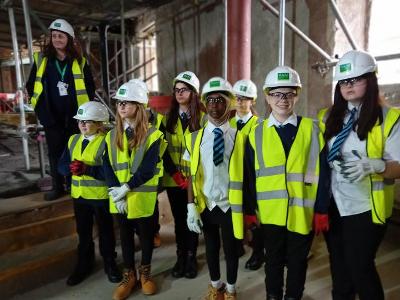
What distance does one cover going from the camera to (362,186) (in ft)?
5.91

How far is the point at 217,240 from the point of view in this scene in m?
2.41

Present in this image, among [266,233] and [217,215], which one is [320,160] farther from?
[217,215]

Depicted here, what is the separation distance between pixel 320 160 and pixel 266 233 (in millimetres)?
596

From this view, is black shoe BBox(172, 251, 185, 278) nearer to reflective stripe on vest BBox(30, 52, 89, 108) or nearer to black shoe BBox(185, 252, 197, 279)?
black shoe BBox(185, 252, 197, 279)

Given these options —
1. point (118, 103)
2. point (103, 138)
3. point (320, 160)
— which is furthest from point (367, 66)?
point (103, 138)

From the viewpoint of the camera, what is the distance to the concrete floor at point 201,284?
2668mm

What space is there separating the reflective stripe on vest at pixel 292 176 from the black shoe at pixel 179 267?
4.22 feet

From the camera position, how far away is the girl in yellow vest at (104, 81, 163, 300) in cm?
244

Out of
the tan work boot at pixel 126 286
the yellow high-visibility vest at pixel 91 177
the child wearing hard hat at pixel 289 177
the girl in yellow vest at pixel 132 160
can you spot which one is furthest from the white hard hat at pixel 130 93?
the tan work boot at pixel 126 286

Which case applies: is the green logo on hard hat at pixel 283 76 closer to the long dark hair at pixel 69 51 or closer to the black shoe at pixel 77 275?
the long dark hair at pixel 69 51

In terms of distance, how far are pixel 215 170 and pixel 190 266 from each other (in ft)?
3.99

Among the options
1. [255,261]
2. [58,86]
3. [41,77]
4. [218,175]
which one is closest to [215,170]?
[218,175]

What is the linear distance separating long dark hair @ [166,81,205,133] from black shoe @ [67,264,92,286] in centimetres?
150

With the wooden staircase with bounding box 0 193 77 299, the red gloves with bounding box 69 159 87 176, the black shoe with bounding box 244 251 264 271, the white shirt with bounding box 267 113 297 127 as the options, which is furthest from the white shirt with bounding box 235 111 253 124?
the wooden staircase with bounding box 0 193 77 299
